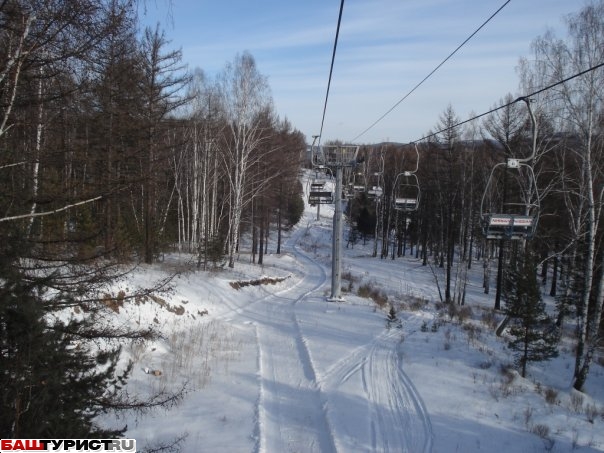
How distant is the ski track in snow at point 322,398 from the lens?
6.29 meters

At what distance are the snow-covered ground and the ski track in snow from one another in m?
0.03

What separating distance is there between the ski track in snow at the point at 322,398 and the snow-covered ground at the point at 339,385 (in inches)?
1.1

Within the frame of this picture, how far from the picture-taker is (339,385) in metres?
8.42

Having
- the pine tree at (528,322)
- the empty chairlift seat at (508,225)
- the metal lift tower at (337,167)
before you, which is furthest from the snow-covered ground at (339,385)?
the empty chairlift seat at (508,225)

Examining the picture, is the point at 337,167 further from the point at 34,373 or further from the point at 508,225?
the point at 34,373

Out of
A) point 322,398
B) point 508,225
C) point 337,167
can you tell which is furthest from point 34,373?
point 337,167

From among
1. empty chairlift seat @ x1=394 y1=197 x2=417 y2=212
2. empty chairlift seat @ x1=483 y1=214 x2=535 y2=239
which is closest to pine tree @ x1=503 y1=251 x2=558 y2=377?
empty chairlift seat @ x1=483 y1=214 x2=535 y2=239

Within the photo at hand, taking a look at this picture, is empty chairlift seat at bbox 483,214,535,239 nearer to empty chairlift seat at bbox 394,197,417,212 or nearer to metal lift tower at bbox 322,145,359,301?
empty chairlift seat at bbox 394,197,417,212

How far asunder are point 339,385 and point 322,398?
722mm

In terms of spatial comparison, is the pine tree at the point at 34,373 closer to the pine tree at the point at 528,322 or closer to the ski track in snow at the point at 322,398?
the ski track in snow at the point at 322,398

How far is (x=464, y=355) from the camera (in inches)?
417

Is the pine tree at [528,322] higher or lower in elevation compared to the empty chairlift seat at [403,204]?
lower

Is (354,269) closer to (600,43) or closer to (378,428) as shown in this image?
(600,43)

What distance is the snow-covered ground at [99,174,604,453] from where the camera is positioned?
6.52m
